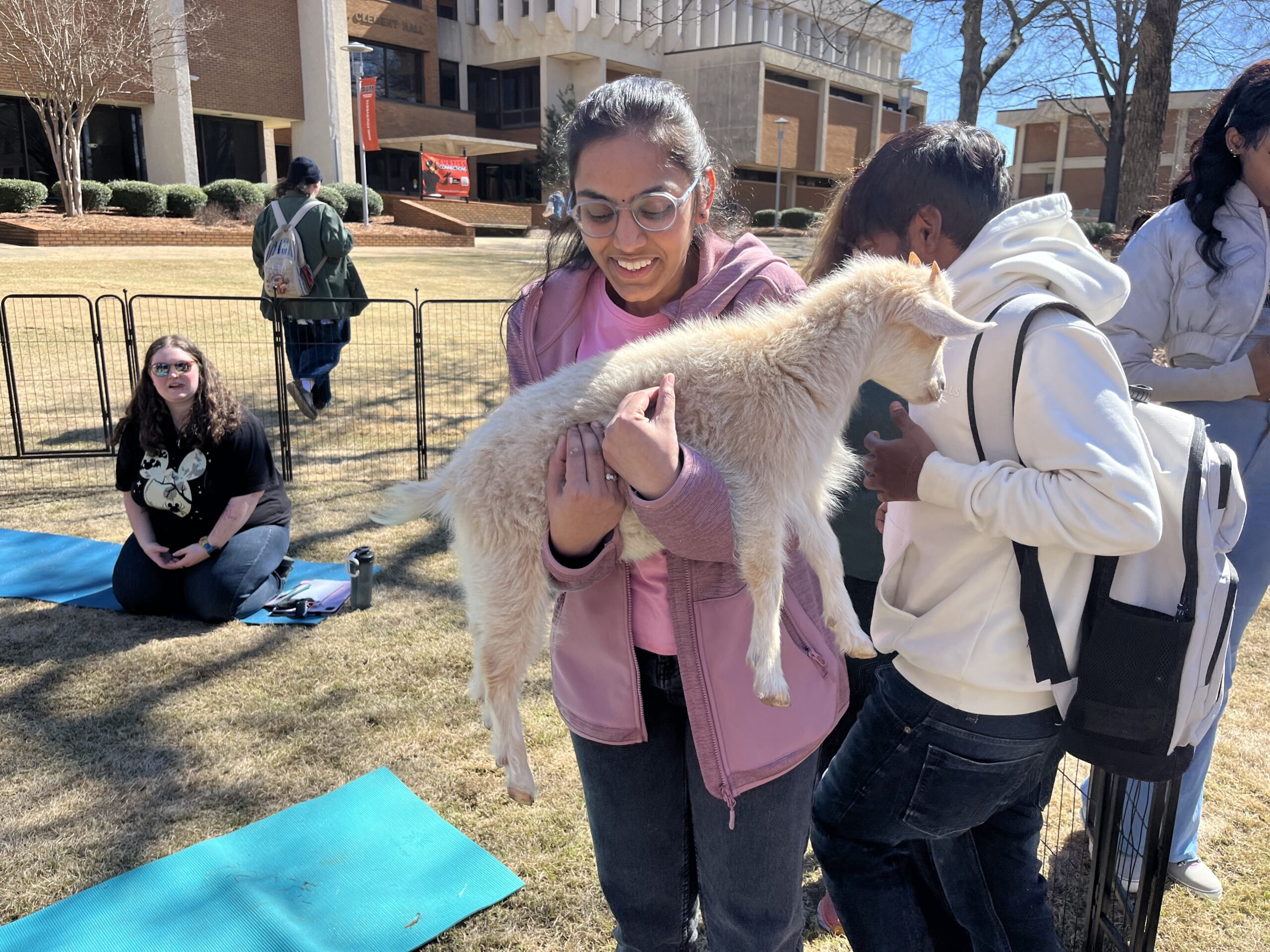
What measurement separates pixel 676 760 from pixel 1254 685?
15.5ft

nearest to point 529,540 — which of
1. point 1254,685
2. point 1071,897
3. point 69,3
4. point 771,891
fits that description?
point 771,891

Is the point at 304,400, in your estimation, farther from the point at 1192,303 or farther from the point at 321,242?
the point at 1192,303

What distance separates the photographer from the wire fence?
111 inches

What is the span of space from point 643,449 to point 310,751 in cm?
335

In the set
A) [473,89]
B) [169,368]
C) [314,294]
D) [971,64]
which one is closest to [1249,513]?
[169,368]

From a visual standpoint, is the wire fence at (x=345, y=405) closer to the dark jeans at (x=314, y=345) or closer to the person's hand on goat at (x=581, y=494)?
the dark jeans at (x=314, y=345)

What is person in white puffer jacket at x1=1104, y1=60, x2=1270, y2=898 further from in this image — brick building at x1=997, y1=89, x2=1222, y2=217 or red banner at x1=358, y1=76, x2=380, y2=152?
brick building at x1=997, y1=89, x2=1222, y2=217

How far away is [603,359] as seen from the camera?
2.06 metres

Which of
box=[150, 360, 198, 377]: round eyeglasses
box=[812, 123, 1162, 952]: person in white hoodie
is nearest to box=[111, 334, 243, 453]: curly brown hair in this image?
box=[150, 360, 198, 377]: round eyeglasses

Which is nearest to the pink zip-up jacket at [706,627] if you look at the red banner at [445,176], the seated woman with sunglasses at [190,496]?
the seated woman with sunglasses at [190,496]

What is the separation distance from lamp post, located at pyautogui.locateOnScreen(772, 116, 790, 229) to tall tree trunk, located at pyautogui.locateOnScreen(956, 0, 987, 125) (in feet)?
73.1

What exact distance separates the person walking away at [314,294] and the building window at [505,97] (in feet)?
127

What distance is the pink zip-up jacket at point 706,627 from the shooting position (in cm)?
181

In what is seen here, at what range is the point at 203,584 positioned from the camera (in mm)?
5477
